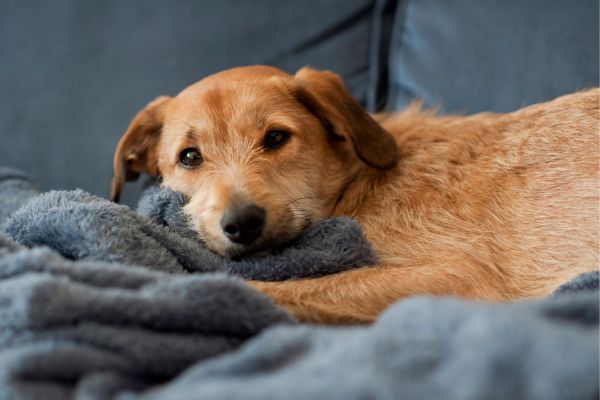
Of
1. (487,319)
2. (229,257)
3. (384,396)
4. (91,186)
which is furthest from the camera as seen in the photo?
(91,186)

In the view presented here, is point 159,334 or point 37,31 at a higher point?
point 37,31

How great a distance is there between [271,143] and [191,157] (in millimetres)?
322

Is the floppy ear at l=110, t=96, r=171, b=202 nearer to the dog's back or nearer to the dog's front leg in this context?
the dog's back

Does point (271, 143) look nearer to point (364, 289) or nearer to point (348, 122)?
point (348, 122)

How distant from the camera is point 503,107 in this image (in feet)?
9.65

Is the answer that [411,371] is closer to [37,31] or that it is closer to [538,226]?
[538,226]

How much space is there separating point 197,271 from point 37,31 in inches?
88.9

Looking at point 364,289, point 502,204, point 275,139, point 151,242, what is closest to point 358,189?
point 275,139

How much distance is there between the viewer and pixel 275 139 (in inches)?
89.9

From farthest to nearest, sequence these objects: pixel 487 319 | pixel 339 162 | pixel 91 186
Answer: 1. pixel 91 186
2. pixel 339 162
3. pixel 487 319

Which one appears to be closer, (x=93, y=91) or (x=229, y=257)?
(x=229, y=257)

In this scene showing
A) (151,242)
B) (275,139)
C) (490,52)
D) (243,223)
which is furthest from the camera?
(490,52)

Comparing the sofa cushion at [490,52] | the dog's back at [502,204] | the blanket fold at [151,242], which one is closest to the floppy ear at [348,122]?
the dog's back at [502,204]

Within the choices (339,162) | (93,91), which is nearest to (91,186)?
(93,91)
